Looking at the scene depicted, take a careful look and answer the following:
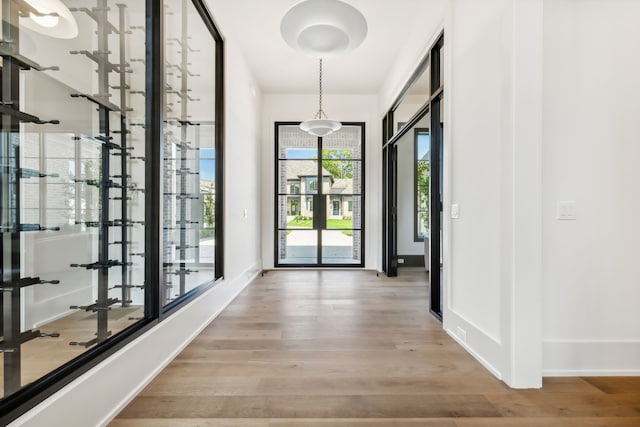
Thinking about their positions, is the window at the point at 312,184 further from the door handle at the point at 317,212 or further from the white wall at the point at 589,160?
the white wall at the point at 589,160

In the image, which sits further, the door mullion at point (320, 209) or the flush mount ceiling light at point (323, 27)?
the door mullion at point (320, 209)

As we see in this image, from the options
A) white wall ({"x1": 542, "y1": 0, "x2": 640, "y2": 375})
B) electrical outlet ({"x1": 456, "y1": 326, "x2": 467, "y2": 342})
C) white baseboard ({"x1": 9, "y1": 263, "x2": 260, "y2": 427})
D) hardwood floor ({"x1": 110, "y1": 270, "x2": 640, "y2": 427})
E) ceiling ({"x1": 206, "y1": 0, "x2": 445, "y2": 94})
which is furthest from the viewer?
ceiling ({"x1": 206, "y1": 0, "x2": 445, "y2": 94})

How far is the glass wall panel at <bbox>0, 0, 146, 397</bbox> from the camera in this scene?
1.24m

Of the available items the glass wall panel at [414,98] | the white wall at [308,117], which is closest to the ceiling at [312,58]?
the white wall at [308,117]

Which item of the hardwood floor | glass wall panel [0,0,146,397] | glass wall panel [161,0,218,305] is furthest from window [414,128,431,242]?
glass wall panel [0,0,146,397]

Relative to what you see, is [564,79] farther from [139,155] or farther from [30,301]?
[30,301]

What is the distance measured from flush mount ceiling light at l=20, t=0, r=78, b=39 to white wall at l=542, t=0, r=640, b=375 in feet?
8.81

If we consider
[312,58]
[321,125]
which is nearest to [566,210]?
[321,125]

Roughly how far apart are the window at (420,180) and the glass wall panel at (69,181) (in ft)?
17.1

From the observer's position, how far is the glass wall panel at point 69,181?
49.0 inches

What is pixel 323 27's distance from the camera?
2047 mm

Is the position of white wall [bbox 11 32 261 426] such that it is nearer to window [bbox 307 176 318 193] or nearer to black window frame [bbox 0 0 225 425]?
black window frame [bbox 0 0 225 425]

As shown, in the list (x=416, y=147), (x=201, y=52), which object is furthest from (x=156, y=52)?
(x=416, y=147)

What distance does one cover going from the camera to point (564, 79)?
1.88m
